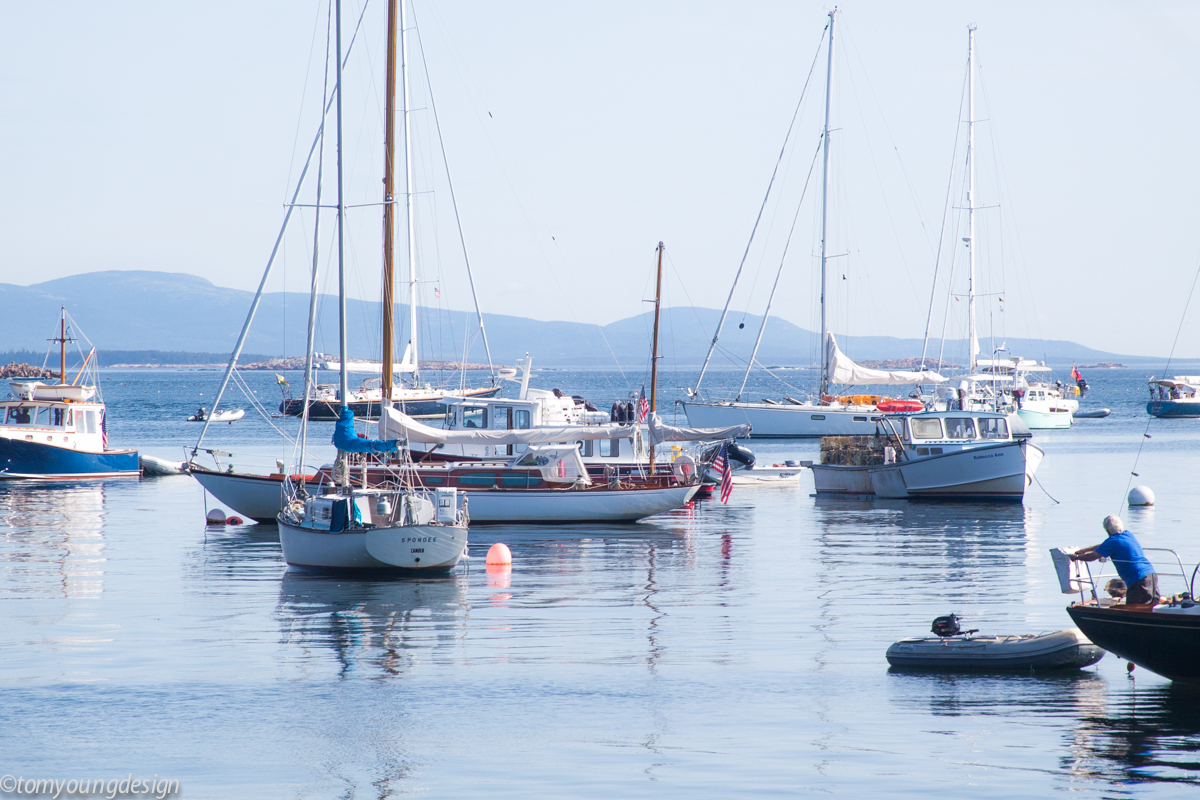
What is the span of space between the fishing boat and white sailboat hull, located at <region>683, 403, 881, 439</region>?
31.6 meters

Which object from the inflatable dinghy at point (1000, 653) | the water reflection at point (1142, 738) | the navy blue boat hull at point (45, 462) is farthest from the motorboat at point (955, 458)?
the navy blue boat hull at point (45, 462)

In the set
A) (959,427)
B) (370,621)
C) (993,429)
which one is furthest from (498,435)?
(993,429)

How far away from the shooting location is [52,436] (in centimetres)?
5069

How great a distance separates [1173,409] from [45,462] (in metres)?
87.2

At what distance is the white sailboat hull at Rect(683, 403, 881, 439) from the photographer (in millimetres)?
70125

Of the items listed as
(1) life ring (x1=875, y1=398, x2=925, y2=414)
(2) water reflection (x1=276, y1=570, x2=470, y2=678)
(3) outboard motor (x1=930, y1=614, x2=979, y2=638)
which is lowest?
(2) water reflection (x1=276, y1=570, x2=470, y2=678)

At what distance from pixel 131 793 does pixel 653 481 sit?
910 inches

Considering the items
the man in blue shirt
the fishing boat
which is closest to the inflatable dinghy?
the man in blue shirt

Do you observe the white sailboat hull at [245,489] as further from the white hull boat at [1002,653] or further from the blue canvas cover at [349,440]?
the white hull boat at [1002,653]

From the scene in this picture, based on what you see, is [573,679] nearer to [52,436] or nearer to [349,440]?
[349,440]

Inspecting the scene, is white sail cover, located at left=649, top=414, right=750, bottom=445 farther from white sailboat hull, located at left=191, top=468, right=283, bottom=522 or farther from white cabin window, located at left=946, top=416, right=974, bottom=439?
white sailboat hull, located at left=191, top=468, right=283, bottom=522

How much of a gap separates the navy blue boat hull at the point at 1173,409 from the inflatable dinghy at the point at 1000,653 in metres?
94.7

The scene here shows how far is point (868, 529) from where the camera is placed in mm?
34594

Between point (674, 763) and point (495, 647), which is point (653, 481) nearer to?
point (495, 647)
